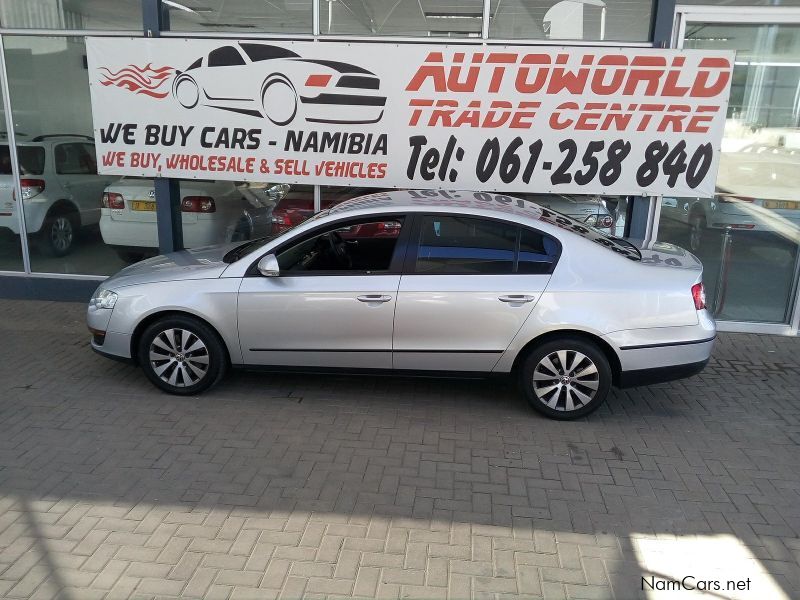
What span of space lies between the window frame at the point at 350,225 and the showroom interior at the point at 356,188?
7.65 ft

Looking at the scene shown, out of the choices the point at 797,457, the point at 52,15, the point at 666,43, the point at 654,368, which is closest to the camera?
the point at 797,457

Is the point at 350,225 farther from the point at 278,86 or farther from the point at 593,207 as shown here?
the point at 593,207

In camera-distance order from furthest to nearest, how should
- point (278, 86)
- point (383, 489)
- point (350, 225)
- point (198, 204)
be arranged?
point (198, 204) < point (278, 86) < point (350, 225) < point (383, 489)

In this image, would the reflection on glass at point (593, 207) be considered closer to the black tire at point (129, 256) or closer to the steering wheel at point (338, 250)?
the steering wheel at point (338, 250)

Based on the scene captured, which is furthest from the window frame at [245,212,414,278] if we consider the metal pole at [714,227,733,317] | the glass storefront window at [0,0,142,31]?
the metal pole at [714,227,733,317]

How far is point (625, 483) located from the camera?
378 centimetres

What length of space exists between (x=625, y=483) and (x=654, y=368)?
3.25 ft

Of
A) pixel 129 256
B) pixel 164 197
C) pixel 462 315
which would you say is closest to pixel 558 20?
pixel 462 315

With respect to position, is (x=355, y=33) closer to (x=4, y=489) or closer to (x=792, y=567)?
(x=4, y=489)

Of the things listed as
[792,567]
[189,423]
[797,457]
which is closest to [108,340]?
[189,423]

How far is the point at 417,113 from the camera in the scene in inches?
251

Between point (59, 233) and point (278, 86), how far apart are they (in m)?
3.47

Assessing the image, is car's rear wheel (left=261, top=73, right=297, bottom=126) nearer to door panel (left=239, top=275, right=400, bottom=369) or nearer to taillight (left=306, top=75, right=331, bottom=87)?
taillight (left=306, top=75, right=331, bottom=87)

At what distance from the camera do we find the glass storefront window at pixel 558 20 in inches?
250
